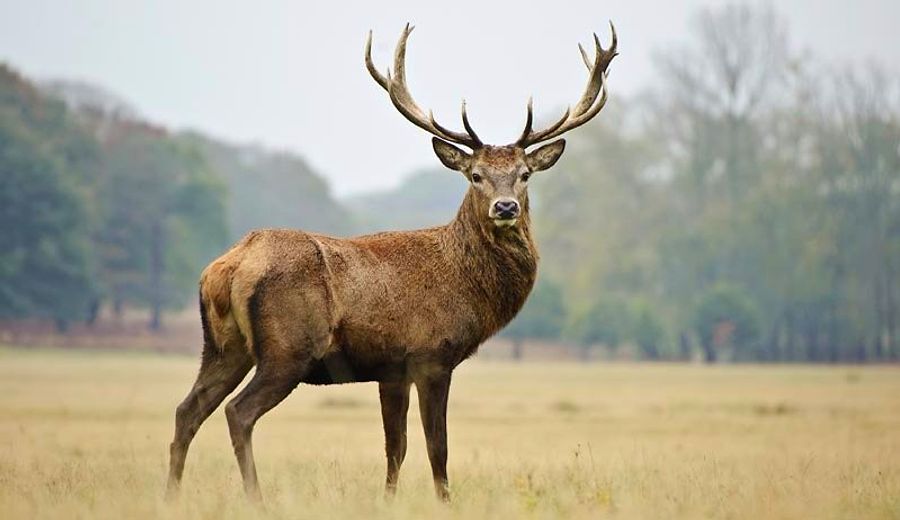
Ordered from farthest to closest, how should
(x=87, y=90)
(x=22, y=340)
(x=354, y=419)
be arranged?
1. (x=87, y=90)
2. (x=22, y=340)
3. (x=354, y=419)

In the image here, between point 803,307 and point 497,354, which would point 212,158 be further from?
point 803,307

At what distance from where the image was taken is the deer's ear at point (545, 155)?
12.4m

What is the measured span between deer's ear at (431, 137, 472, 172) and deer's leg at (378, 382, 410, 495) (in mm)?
1934

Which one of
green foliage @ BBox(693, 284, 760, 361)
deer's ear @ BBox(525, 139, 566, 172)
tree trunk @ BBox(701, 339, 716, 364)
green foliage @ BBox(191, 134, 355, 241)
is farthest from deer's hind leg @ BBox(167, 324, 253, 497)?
green foliage @ BBox(191, 134, 355, 241)

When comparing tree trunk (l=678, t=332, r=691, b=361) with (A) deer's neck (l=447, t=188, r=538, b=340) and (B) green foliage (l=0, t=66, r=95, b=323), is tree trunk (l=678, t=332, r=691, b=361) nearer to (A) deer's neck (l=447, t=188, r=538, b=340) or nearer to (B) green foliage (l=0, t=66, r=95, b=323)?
(B) green foliage (l=0, t=66, r=95, b=323)

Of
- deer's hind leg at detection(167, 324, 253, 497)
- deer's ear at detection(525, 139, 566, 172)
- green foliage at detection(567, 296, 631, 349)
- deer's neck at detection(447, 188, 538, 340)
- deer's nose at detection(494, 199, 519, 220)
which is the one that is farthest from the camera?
green foliage at detection(567, 296, 631, 349)

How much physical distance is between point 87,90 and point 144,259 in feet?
108

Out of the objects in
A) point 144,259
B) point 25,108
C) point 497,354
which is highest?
point 25,108

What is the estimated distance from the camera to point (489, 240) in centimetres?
1201

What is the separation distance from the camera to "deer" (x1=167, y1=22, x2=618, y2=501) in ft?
35.3

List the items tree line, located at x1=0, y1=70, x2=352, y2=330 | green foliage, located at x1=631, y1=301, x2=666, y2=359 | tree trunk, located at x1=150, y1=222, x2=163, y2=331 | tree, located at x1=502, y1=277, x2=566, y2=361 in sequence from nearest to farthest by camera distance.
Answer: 1. tree line, located at x1=0, y1=70, x2=352, y2=330
2. green foliage, located at x1=631, y1=301, x2=666, y2=359
3. tree, located at x1=502, y1=277, x2=566, y2=361
4. tree trunk, located at x1=150, y1=222, x2=163, y2=331

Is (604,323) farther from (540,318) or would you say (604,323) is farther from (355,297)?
(355,297)

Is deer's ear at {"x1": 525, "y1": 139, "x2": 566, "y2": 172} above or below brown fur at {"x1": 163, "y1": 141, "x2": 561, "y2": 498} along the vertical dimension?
above

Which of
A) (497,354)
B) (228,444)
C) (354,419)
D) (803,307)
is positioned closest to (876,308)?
(803,307)
